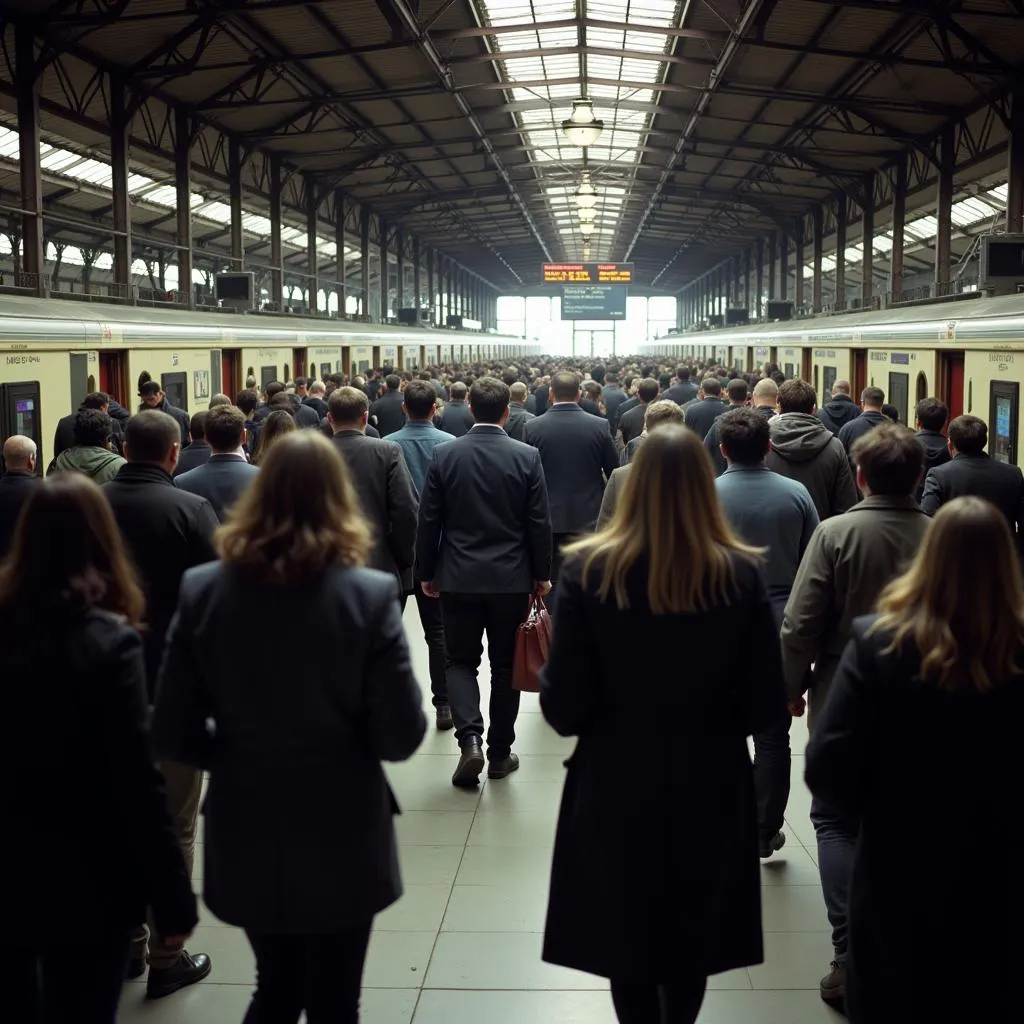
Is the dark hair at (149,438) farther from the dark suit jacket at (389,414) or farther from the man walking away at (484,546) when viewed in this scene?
the dark suit jacket at (389,414)

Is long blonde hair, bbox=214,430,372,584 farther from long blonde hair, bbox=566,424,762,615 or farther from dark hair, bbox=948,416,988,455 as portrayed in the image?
dark hair, bbox=948,416,988,455

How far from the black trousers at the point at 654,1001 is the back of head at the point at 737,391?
7.40 m

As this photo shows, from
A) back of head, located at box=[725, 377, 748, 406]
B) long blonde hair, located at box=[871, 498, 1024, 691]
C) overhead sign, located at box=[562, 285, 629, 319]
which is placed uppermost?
overhead sign, located at box=[562, 285, 629, 319]

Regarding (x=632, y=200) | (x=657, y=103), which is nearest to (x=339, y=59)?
(x=657, y=103)

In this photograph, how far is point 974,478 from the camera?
6258 mm

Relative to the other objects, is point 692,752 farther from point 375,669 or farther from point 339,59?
point 339,59

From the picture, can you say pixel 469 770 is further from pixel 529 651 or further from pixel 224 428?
pixel 224 428

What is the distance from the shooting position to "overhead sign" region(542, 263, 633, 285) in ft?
136

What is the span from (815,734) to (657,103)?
856 inches

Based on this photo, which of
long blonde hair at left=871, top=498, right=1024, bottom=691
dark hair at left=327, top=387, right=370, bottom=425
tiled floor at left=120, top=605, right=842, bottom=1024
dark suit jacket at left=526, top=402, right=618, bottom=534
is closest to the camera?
long blonde hair at left=871, top=498, right=1024, bottom=691

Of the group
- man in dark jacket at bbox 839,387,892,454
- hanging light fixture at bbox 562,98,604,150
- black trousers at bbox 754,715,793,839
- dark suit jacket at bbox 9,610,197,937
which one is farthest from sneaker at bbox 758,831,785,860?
hanging light fixture at bbox 562,98,604,150

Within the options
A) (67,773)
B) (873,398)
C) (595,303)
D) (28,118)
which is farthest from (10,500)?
(595,303)

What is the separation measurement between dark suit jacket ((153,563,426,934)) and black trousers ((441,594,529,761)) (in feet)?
9.98

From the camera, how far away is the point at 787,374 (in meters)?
21.0
